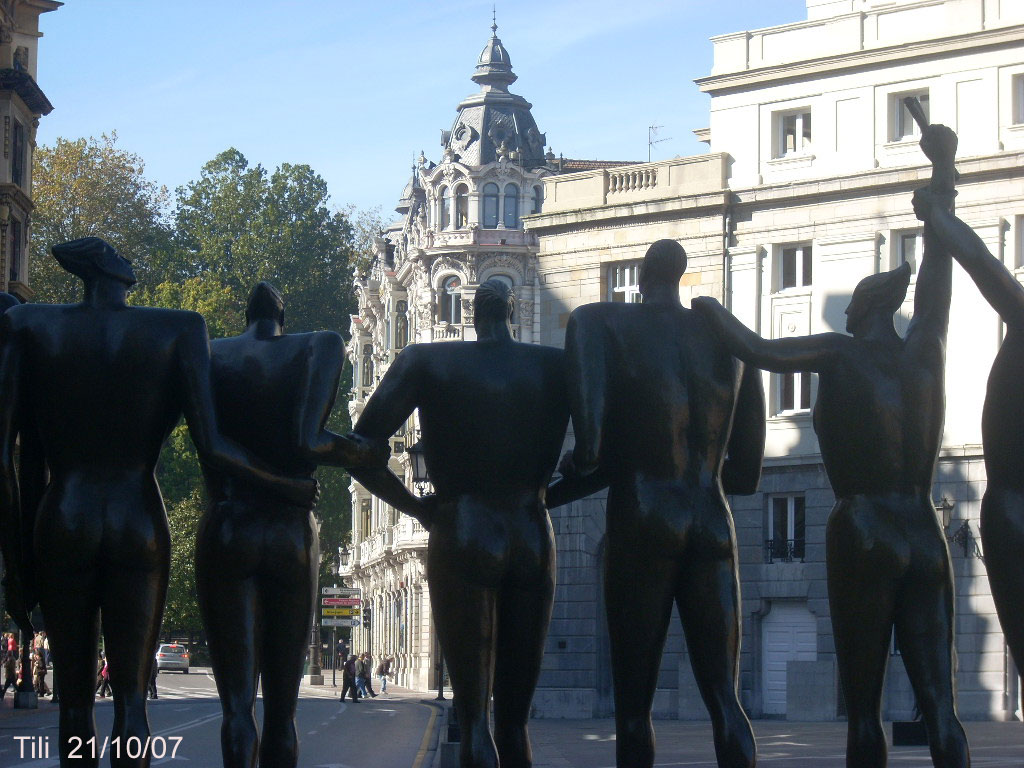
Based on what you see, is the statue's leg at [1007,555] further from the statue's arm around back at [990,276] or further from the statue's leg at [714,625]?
the statue's leg at [714,625]

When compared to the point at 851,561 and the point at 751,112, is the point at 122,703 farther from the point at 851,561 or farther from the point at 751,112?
→ the point at 751,112

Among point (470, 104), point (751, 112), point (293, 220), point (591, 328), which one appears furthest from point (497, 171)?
point (591, 328)

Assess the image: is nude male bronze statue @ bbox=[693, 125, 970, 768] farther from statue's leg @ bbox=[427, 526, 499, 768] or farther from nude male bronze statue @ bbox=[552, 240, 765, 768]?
statue's leg @ bbox=[427, 526, 499, 768]

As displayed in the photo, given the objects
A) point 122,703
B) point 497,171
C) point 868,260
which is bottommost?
Answer: point 122,703

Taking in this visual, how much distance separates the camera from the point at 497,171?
69.1m

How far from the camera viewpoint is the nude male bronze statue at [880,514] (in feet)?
29.1

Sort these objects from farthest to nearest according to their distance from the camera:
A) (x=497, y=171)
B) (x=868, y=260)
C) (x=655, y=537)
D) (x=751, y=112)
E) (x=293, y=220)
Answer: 1. (x=293, y=220)
2. (x=497, y=171)
3. (x=751, y=112)
4. (x=868, y=260)
5. (x=655, y=537)

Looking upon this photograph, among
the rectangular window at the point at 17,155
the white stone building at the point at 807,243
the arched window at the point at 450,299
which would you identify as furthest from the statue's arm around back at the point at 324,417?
the arched window at the point at 450,299

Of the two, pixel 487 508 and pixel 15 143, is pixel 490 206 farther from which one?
pixel 487 508

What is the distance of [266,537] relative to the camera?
30.0 ft

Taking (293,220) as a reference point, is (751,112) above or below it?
below

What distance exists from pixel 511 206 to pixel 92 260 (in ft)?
198

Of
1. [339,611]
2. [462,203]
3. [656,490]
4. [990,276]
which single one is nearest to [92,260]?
[656,490]

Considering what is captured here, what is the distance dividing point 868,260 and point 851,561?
3225 cm
